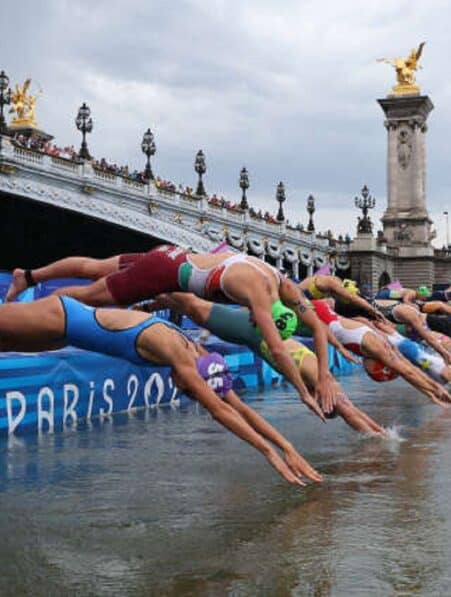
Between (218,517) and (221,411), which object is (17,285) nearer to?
(221,411)

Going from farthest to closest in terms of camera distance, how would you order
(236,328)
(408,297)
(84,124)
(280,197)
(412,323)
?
(280,197) → (84,124) → (408,297) → (412,323) → (236,328)

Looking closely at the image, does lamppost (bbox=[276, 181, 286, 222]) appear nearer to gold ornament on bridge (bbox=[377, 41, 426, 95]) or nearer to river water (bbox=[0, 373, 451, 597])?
gold ornament on bridge (bbox=[377, 41, 426, 95])

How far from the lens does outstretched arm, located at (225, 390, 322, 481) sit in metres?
6.64

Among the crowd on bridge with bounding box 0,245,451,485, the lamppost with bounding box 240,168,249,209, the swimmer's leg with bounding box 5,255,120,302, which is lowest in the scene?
the crowd on bridge with bounding box 0,245,451,485

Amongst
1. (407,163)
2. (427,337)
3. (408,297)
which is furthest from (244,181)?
(427,337)

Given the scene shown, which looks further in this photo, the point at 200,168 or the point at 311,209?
the point at 311,209

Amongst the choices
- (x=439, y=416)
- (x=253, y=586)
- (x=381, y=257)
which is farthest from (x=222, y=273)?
(x=381, y=257)

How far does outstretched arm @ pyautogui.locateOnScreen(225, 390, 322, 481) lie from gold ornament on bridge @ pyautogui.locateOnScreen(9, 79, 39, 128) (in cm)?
→ 7494

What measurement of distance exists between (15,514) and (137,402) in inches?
275

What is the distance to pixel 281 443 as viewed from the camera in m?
6.61

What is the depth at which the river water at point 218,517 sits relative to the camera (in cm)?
442

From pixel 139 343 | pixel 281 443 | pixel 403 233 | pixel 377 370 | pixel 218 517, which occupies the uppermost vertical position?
pixel 403 233

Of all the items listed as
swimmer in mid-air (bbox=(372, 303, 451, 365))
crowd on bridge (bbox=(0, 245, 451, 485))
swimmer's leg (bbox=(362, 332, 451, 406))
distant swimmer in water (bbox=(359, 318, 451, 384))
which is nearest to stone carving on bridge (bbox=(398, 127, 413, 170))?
swimmer in mid-air (bbox=(372, 303, 451, 365))

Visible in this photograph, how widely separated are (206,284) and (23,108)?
76.4 meters
